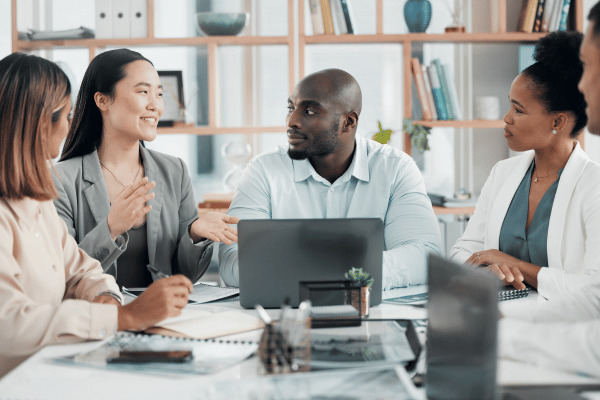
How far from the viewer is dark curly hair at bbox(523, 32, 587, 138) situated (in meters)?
1.83

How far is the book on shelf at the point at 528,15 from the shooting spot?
11.1 feet

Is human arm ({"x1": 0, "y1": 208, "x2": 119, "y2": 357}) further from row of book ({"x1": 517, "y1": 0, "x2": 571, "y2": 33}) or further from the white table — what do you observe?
row of book ({"x1": 517, "y1": 0, "x2": 571, "y2": 33})

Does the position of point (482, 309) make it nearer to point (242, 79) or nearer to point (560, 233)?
point (560, 233)

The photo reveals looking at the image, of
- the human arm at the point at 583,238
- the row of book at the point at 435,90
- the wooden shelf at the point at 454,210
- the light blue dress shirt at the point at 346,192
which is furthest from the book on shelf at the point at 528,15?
the human arm at the point at 583,238

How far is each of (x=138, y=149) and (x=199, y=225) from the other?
51 cm

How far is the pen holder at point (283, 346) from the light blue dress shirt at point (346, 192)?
94cm

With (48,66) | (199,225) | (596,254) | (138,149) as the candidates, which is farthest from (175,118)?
(596,254)

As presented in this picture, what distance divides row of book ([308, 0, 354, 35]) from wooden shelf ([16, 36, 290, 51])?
0.68ft

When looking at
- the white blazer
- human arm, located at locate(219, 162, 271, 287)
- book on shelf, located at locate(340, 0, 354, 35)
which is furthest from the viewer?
book on shelf, located at locate(340, 0, 354, 35)

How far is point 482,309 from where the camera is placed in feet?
2.15

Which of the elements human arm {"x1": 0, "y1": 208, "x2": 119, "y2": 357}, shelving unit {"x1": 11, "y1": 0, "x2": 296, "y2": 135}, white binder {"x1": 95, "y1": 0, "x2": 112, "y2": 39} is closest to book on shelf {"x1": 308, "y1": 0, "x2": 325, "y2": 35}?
shelving unit {"x1": 11, "y1": 0, "x2": 296, "y2": 135}

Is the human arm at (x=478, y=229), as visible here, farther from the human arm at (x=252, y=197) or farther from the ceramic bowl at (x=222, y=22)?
the ceramic bowl at (x=222, y=22)

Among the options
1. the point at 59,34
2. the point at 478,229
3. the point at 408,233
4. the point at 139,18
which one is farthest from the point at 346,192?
the point at 59,34

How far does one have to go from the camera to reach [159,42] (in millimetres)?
3434
